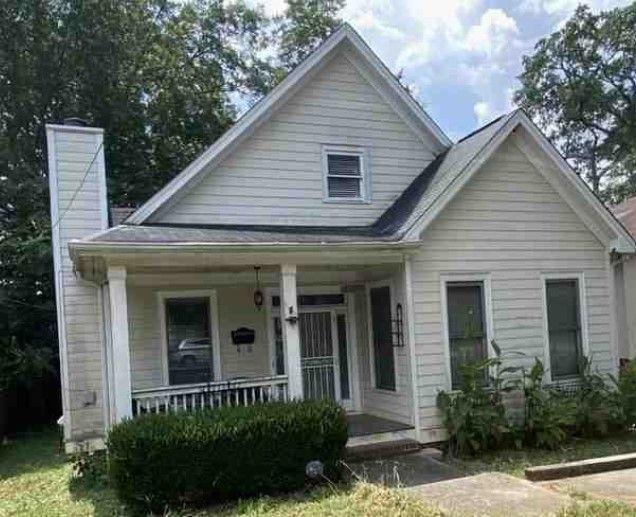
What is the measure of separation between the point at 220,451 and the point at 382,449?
267cm

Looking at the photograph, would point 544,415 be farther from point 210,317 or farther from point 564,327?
point 210,317

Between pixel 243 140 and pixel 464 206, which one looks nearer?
pixel 464 206

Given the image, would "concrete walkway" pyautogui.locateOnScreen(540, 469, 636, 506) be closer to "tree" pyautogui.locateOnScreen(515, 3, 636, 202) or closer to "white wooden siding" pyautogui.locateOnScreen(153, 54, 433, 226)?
"white wooden siding" pyautogui.locateOnScreen(153, 54, 433, 226)

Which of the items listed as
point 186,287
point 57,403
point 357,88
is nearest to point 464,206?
point 357,88

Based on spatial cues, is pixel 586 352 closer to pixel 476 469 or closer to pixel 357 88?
pixel 476 469

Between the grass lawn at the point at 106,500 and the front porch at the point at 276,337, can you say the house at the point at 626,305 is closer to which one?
the front porch at the point at 276,337

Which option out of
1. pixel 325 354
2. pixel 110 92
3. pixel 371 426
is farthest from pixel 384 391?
pixel 110 92

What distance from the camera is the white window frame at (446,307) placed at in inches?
349

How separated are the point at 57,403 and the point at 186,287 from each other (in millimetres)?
7506

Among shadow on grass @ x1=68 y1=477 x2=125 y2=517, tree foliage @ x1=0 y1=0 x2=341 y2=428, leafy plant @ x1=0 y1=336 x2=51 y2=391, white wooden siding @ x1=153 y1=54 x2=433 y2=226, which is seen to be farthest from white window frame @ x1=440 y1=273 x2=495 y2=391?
tree foliage @ x1=0 y1=0 x2=341 y2=428

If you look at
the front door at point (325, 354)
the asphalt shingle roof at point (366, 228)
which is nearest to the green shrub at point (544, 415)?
the asphalt shingle roof at point (366, 228)

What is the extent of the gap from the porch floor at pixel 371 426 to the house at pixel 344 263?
0.15 ft

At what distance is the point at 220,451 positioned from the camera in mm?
6531

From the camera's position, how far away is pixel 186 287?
30.9 feet
